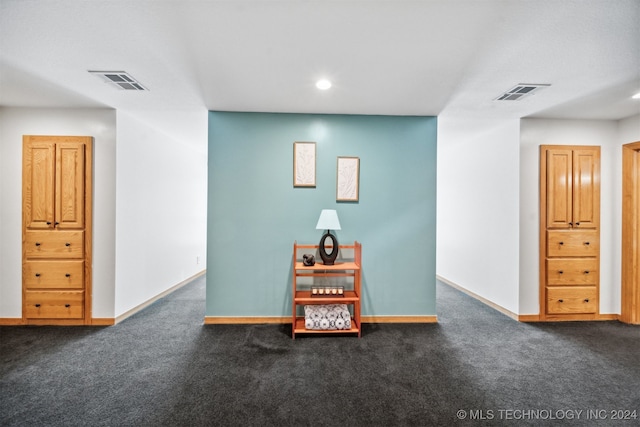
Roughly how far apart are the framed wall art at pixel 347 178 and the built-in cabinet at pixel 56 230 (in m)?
2.87

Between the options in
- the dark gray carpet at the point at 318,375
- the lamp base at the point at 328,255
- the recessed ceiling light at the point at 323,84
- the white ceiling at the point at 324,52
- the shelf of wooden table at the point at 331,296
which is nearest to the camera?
the white ceiling at the point at 324,52

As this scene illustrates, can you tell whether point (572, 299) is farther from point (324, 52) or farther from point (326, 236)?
point (324, 52)

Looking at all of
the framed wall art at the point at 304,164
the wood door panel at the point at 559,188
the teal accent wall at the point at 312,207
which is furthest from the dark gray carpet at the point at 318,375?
the framed wall art at the point at 304,164

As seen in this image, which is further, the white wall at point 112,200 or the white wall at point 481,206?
the white wall at point 481,206

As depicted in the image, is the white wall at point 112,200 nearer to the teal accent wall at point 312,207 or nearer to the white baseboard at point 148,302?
the white baseboard at point 148,302

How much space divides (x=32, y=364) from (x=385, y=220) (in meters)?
3.62

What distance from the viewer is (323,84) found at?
264 cm

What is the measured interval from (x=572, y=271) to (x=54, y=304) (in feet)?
20.2

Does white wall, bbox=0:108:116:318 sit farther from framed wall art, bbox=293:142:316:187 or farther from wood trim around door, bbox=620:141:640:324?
wood trim around door, bbox=620:141:640:324

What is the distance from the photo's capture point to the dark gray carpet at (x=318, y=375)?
1.88 meters

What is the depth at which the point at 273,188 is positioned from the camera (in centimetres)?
343

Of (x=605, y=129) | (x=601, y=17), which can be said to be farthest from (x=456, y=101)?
(x=605, y=129)

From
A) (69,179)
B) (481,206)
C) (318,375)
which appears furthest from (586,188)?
(69,179)

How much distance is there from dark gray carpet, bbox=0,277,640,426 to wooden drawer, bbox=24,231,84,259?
0.82m
